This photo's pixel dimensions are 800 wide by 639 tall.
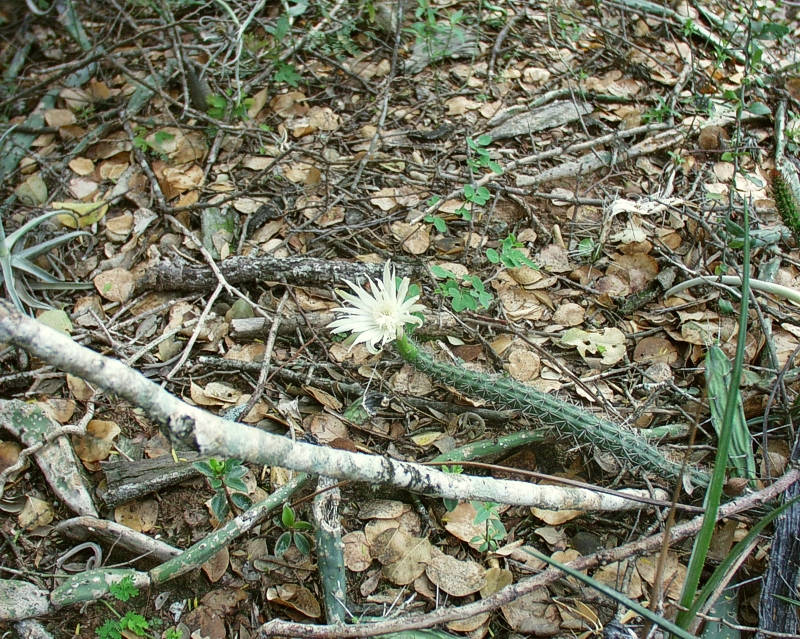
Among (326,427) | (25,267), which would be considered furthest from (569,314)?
(25,267)

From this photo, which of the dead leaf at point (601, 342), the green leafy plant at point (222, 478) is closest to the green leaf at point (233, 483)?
the green leafy plant at point (222, 478)

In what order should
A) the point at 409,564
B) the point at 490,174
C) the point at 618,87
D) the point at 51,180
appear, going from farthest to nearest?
the point at 618,87
the point at 51,180
the point at 490,174
the point at 409,564

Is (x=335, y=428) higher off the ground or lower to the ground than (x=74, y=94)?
lower

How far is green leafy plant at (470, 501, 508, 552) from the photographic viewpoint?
1571mm

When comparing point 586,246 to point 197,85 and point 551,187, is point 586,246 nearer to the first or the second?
point 551,187

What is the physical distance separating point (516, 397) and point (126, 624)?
1145 mm

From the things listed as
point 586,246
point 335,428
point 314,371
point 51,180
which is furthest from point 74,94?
point 586,246

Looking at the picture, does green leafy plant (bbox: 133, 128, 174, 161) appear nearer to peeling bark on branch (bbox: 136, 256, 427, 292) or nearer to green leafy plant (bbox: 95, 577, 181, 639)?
peeling bark on branch (bbox: 136, 256, 427, 292)

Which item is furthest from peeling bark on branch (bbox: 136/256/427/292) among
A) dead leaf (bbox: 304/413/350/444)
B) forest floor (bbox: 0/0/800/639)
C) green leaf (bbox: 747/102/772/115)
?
green leaf (bbox: 747/102/772/115)

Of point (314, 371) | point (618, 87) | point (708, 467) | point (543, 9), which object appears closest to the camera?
point (708, 467)

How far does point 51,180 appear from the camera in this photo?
261 centimetres

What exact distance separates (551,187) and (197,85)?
1571 millimetres

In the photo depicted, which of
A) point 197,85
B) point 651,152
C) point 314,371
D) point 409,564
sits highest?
point 197,85

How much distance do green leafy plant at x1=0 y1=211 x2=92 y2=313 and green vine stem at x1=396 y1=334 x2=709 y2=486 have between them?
133cm
